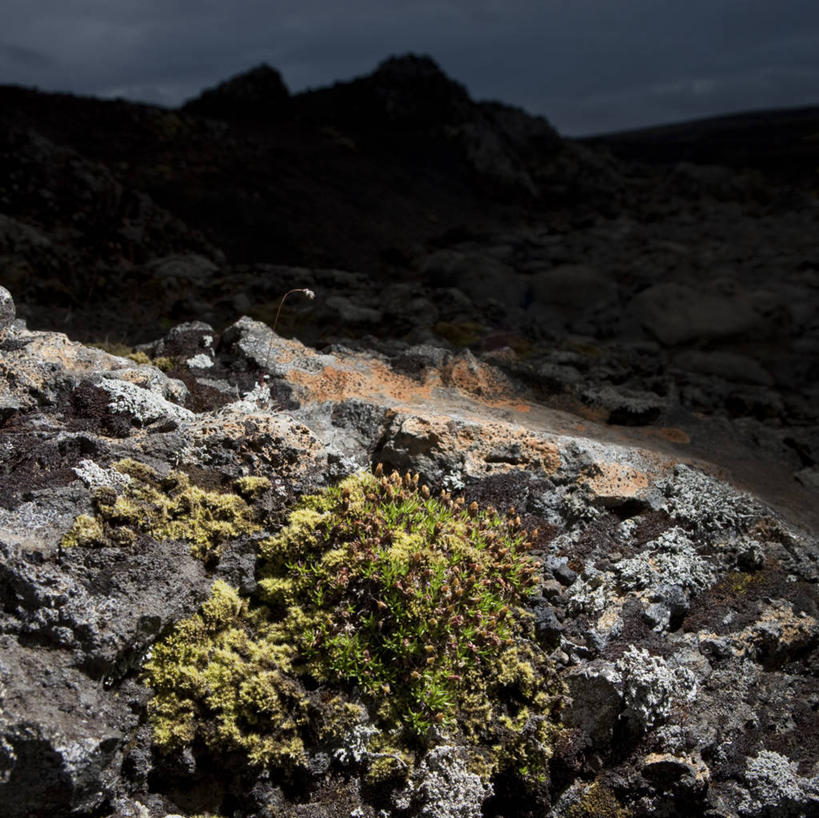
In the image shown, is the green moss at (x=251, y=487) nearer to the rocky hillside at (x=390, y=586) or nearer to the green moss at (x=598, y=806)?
the rocky hillside at (x=390, y=586)

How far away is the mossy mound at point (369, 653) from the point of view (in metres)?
3.75

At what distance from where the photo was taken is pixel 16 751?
3180 mm

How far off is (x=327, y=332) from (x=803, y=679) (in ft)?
20.8

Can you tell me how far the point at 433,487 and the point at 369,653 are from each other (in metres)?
1.38

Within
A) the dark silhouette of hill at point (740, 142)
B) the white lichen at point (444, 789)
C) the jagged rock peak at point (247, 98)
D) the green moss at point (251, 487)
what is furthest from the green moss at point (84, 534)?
the dark silhouette of hill at point (740, 142)

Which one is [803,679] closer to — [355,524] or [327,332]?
[355,524]

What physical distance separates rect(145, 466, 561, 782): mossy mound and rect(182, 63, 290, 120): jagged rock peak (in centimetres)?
2531

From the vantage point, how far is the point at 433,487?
5.04m

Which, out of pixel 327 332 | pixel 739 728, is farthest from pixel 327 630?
pixel 327 332

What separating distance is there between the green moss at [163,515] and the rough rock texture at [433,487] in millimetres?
39

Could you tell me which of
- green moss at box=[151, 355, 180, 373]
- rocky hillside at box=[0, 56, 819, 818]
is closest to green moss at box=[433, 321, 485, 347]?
rocky hillside at box=[0, 56, 819, 818]

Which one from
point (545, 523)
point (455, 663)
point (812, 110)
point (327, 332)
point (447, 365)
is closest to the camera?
point (455, 663)

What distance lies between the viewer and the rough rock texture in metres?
3.55

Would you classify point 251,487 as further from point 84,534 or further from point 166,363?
point 166,363
